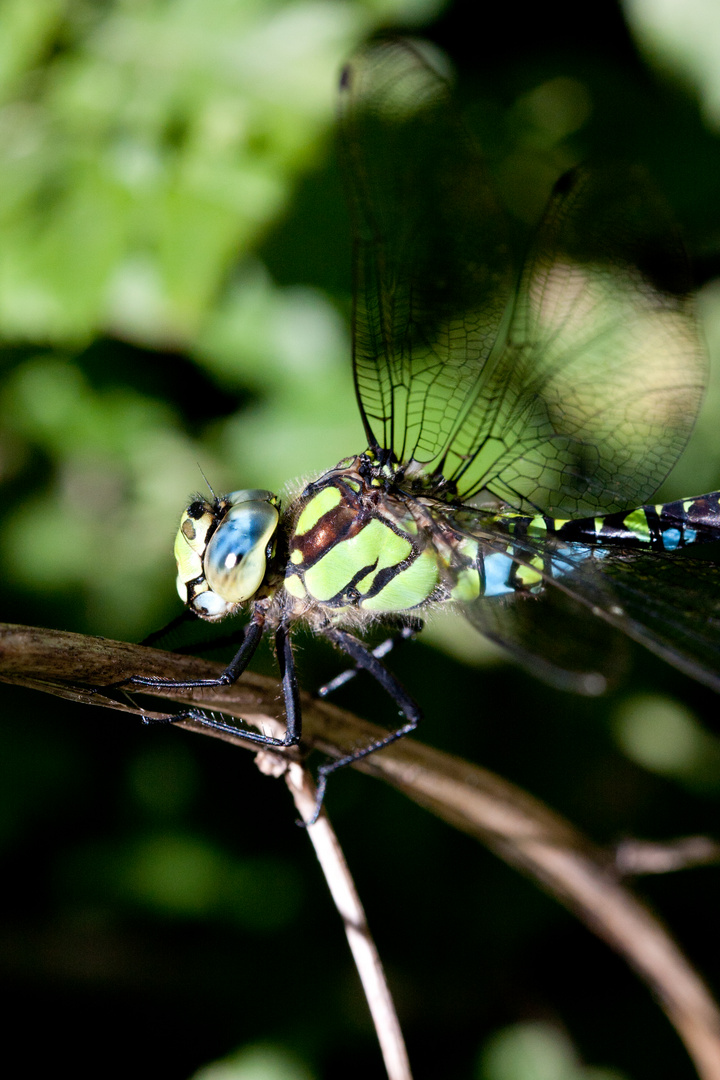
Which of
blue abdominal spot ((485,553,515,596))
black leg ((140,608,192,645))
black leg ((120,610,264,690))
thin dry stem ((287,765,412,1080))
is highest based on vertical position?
black leg ((140,608,192,645))

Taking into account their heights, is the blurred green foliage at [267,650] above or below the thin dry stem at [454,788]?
above

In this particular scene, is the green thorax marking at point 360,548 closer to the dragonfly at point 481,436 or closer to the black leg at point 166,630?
the dragonfly at point 481,436

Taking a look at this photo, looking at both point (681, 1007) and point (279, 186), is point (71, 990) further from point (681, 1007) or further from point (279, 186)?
point (279, 186)

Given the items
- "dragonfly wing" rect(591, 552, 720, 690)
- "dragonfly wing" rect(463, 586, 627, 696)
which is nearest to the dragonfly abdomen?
"dragonfly wing" rect(591, 552, 720, 690)

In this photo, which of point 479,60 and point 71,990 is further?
point 479,60

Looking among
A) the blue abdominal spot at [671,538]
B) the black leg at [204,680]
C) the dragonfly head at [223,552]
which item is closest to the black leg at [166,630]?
the dragonfly head at [223,552]

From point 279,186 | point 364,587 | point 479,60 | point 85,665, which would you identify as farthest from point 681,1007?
point 479,60

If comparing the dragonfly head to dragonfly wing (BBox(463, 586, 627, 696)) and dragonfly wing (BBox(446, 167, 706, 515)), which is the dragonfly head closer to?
dragonfly wing (BBox(463, 586, 627, 696))
